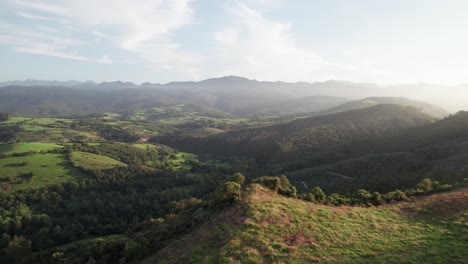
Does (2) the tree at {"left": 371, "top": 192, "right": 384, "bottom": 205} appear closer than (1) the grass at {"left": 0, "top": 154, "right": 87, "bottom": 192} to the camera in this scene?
Yes

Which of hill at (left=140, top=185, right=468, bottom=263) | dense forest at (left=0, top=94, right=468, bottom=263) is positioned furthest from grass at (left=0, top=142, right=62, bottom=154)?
hill at (left=140, top=185, right=468, bottom=263)

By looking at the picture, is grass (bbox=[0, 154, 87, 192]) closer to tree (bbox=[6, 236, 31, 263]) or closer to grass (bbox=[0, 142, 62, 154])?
grass (bbox=[0, 142, 62, 154])

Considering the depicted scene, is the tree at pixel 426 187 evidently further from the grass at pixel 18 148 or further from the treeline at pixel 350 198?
the grass at pixel 18 148

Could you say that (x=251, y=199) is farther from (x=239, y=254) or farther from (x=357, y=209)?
(x=357, y=209)

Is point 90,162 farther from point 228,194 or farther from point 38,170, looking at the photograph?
point 228,194

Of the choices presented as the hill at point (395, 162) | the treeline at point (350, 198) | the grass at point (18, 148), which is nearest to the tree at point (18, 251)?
the treeline at point (350, 198)

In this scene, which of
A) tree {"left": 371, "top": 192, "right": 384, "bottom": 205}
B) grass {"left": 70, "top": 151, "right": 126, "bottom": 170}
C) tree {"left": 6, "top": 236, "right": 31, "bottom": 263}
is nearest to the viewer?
tree {"left": 371, "top": 192, "right": 384, "bottom": 205}
